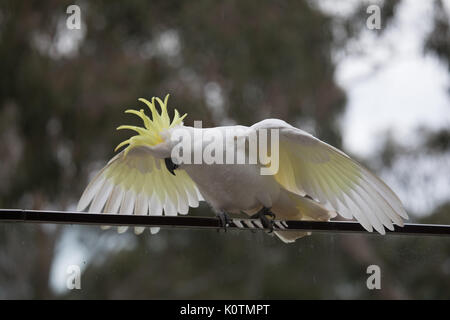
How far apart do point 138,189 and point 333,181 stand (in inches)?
28.9

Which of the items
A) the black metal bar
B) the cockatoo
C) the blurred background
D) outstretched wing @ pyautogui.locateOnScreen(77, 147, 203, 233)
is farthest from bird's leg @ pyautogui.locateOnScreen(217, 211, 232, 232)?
the blurred background

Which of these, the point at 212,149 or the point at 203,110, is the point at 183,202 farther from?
the point at 203,110

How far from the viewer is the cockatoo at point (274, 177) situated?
5.64ft

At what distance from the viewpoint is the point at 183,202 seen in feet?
7.16

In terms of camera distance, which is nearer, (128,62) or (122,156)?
(122,156)

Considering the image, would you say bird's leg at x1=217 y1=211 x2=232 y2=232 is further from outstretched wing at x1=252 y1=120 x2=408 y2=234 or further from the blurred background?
the blurred background

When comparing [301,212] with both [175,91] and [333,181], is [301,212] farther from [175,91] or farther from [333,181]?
[175,91]

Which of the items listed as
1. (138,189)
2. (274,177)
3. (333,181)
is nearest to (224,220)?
(274,177)

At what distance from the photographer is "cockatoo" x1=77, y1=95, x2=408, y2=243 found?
172 centimetres

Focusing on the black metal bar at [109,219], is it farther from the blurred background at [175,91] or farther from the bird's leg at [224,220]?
the blurred background at [175,91]

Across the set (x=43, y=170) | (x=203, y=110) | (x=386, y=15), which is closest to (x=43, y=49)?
(x=43, y=170)

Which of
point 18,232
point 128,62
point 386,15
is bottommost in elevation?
point 18,232

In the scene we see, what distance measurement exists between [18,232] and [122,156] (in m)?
0.45

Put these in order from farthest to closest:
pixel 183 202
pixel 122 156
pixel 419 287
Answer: pixel 419 287 → pixel 183 202 → pixel 122 156
